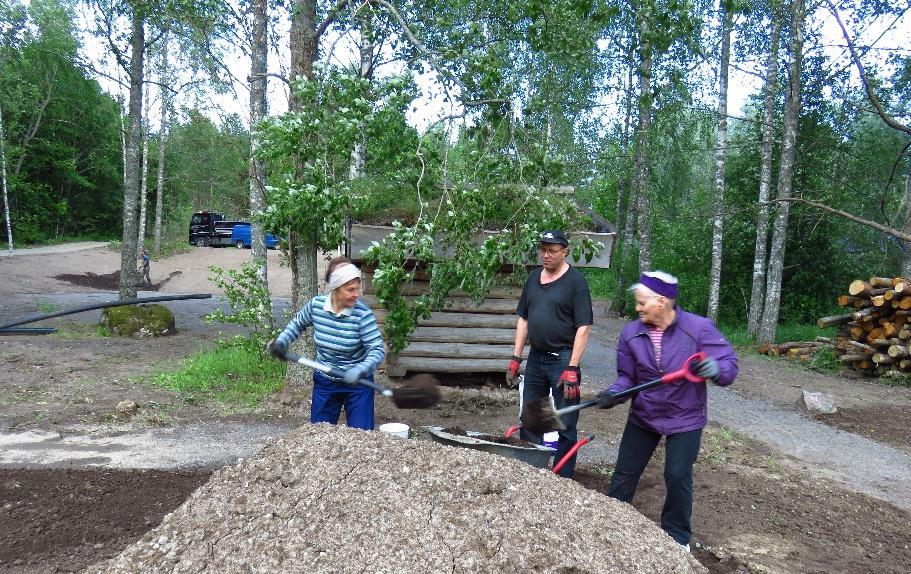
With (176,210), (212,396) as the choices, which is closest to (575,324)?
(212,396)

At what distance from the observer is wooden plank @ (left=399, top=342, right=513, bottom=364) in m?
7.27

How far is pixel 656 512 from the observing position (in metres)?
3.97

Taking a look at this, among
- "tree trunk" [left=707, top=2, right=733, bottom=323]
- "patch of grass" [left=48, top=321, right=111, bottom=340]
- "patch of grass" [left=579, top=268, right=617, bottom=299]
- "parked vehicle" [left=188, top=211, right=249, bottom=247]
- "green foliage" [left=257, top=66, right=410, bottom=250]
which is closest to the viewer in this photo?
"green foliage" [left=257, top=66, right=410, bottom=250]

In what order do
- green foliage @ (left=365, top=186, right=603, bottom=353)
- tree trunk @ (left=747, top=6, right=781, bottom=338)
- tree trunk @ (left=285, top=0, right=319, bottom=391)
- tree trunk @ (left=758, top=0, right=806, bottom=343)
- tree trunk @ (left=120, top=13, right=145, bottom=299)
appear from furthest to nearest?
tree trunk @ (left=747, top=6, right=781, bottom=338) < tree trunk @ (left=120, top=13, right=145, bottom=299) < tree trunk @ (left=758, top=0, right=806, bottom=343) < tree trunk @ (left=285, top=0, right=319, bottom=391) < green foliage @ (left=365, top=186, right=603, bottom=353)

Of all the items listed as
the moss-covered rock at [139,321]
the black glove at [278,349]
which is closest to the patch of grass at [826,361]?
the black glove at [278,349]

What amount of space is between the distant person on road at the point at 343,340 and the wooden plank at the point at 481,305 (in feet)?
11.1

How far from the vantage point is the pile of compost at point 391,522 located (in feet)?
7.91

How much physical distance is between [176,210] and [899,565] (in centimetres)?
3546

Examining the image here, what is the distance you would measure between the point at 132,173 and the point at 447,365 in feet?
26.5

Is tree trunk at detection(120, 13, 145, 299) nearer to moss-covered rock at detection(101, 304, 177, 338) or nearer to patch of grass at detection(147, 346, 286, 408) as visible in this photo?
moss-covered rock at detection(101, 304, 177, 338)

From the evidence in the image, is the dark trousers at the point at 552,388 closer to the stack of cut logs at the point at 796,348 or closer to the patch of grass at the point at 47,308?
the stack of cut logs at the point at 796,348

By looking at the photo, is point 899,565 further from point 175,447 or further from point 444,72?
point 175,447

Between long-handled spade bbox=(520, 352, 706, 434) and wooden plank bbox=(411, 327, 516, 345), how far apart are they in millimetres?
3545

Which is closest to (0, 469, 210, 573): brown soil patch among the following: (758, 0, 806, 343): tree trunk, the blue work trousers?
the blue work trousers
